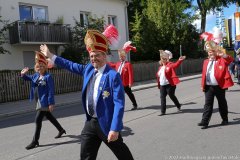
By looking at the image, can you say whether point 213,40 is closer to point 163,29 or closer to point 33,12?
point 33,12

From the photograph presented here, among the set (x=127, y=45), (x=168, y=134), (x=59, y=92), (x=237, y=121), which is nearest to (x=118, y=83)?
(x=168, y=134)

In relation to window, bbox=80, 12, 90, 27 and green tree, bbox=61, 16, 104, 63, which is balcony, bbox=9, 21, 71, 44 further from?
window, bbox=80, 12, 90, 27

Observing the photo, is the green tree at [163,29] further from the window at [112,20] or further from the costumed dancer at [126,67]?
the costumed dancer at [126,67]

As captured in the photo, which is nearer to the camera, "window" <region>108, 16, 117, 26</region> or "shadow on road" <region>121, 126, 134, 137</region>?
"shadow on road" <region>121, 126, 134, 137</region>

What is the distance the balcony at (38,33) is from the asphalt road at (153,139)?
11.1 m

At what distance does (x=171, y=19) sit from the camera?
1270 inches

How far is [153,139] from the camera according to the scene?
6.68 metres

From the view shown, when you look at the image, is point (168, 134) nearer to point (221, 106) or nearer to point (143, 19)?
point (221, 106)

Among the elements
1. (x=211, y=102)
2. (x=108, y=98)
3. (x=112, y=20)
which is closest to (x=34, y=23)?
(x=112, y=20)

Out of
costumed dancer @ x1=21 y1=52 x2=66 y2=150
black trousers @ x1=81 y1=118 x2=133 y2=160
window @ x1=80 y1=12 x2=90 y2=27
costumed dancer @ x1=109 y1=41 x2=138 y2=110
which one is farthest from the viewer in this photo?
window @ x1=80 y1=12 x2=90 y2=27

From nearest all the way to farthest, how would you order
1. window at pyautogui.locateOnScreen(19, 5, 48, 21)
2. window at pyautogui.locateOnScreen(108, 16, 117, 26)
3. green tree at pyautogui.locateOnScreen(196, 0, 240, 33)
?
window at pyautogui.locateOnScreen(19, 5, 48, 21) → window at pyautogui.locateOnScreen(108, 16, 117, 26) → green tree at pyautogui.locateOnScreen(196, 0, 240, 33)

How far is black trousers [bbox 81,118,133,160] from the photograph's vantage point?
13.1ft

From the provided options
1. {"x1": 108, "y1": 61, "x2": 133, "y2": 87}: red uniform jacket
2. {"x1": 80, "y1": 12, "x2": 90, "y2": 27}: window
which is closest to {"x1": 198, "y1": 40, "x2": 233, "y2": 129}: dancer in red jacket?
{"x1": 108, "y1": 61, "x2": 133, "y2": 87}: red uniform jacket

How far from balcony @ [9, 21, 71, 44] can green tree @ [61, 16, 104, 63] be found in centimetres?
45
